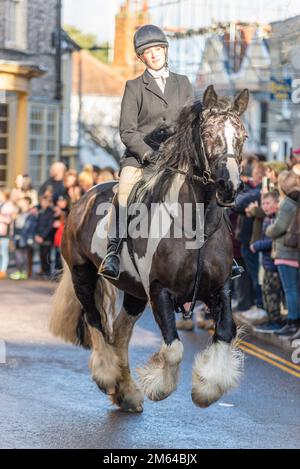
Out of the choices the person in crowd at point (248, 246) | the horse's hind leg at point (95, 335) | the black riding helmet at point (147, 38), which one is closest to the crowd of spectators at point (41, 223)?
the person in crowd at point (248, 246)

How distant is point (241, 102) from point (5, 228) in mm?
15348

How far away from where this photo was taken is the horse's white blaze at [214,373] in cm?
838

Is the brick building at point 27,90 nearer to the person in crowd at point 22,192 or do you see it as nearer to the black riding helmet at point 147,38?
the person in crowd at point 22,192

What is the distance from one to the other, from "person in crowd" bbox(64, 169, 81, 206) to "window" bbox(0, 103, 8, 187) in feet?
34.3

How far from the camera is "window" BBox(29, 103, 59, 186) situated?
36500 millimetres

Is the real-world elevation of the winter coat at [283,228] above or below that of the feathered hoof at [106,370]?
above

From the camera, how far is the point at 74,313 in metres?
10.9

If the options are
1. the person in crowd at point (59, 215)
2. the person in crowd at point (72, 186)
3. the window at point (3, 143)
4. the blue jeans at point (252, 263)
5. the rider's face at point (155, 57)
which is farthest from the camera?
the window at point (3, 143)

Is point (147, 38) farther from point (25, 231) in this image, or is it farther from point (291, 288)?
point (25, 231)

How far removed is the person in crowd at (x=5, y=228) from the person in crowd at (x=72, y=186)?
144 centimetres

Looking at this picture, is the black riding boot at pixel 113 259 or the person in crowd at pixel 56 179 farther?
the person in crowd at pixel 56 179

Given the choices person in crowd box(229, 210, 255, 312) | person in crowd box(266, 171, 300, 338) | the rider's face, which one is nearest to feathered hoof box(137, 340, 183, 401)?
the rider's face

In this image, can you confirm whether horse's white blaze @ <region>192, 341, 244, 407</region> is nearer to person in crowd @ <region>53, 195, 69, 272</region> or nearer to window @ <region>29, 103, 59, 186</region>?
person in crowd @ <region>53, 195, 69, 272</region>

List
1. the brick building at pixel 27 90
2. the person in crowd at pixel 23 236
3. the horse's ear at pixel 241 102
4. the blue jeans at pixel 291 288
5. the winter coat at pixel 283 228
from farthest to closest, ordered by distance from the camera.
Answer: the brick building at pixel 27 90
the person in crowd at pixel 23 236
the blue jeans at pixel 291 288
the winter coat at pixel 283 228
the horse's ear at pixel 241 102
